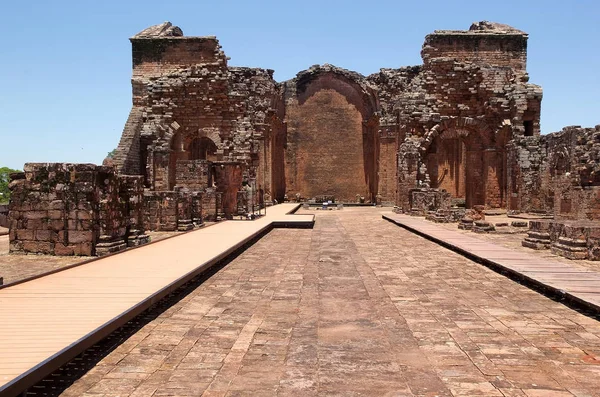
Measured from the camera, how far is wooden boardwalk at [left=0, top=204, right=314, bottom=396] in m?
3.53

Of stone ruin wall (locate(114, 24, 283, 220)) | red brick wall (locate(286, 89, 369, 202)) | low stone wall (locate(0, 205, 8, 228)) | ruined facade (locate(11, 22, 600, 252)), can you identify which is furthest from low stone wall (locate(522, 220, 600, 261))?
red brick wall (locate(286, 89, 369, 202))

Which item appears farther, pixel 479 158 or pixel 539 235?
pixel 479 158

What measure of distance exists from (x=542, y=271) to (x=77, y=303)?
6.02 metres

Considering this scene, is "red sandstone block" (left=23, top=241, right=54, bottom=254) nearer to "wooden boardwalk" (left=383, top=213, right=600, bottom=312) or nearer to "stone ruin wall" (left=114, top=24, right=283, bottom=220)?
"wooden boardwalk" (left=383, top=213, right=600, bottom=312)

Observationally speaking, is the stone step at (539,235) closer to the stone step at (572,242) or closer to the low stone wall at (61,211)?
the stone step at (572,242)

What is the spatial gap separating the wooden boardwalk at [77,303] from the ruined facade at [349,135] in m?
6.46

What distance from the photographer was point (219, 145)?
25016mm

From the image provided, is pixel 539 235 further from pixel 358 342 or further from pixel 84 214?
pixel 84 214

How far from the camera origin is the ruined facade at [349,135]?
1772cm

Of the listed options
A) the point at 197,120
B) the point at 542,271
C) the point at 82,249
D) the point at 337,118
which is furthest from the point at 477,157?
the point at 82,249

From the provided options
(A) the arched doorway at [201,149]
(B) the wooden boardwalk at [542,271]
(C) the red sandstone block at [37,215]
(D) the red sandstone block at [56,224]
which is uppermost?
(A) the arched doorway at [201,149]

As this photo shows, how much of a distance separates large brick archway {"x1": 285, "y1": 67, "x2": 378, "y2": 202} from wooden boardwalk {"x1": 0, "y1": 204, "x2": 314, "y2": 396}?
22526 mm

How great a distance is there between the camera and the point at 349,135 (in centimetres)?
3141

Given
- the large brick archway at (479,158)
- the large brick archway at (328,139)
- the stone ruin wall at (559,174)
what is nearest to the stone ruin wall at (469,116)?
the large brick archway at (479,158)
